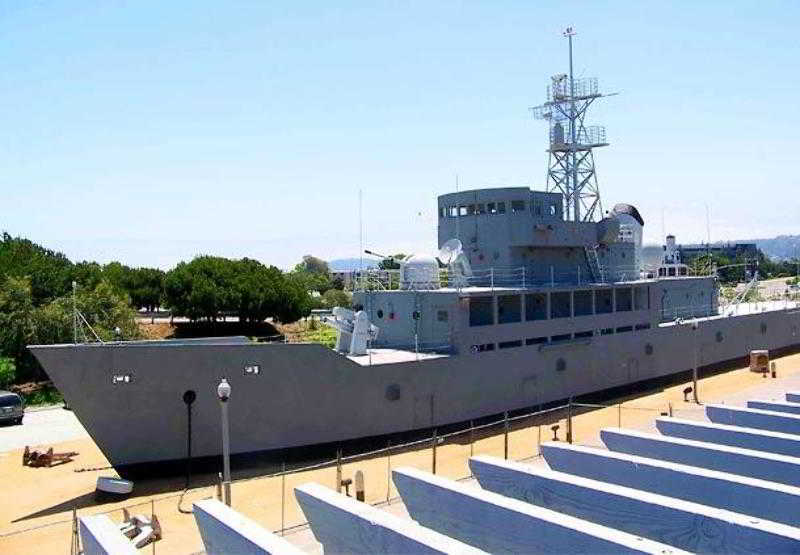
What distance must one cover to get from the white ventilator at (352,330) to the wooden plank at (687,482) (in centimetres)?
1033

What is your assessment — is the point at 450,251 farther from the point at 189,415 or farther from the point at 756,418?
the point at 756,418

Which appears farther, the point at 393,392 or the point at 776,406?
the point at 393,392

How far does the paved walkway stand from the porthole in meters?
12.2

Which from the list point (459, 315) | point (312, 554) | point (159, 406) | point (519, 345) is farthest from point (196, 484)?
point (519, 345)

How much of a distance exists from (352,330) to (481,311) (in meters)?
5.75

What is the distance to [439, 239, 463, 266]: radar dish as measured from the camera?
1029 inches

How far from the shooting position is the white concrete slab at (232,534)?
8.09 metres

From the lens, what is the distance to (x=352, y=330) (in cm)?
2312

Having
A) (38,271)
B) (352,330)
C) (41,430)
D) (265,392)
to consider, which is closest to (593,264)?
(352,330)

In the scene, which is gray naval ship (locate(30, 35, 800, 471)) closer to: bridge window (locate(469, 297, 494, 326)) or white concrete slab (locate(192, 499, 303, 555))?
bridge window (locate(469, 297, 494, 326))

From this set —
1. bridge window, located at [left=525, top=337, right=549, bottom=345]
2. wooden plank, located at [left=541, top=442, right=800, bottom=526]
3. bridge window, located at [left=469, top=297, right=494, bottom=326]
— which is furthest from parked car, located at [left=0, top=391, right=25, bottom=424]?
wooden plank, located at [left=541, top=442, right=800, bottom=526]

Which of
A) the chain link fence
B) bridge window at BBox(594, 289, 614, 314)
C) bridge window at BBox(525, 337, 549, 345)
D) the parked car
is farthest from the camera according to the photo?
bridge window at BBox(594, 289, 614, 314)

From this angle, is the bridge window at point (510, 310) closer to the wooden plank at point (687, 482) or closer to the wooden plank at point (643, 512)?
the wooden plank at point (687, 482)

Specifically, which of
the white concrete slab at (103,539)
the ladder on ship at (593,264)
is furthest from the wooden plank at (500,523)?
the ladder on ship at (593,264)
